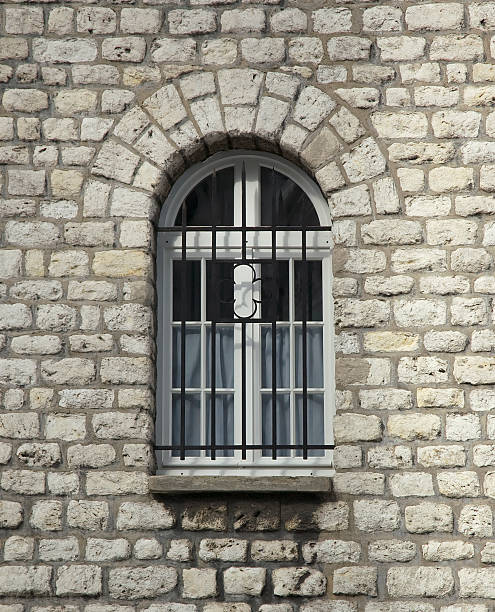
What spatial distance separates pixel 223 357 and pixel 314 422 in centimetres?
66

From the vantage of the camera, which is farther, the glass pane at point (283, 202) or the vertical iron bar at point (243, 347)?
the glass pane at point (283, 202)

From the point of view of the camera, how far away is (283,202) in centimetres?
668

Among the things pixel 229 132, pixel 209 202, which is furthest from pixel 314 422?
pixel 229 132

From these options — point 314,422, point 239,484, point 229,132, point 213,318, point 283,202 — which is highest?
point 229,132

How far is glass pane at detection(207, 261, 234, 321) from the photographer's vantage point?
6480 mm

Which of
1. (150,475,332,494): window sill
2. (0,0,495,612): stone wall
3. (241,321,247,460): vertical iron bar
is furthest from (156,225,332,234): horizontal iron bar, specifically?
(150,475,332,494): window sill

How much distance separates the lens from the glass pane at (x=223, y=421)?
645cm

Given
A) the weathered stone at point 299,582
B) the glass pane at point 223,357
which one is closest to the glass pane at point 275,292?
the glass pane at point 223,357

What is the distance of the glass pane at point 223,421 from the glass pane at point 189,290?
0.51 metres

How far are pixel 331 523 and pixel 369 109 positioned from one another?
2403 mm

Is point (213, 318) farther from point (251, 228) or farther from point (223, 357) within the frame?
point (251, 228)

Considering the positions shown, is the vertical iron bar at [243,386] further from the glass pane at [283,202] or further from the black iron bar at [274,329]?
the glass pane at [283,202]

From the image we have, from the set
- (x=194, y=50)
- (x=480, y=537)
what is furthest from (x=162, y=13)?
(x=480, y=537)

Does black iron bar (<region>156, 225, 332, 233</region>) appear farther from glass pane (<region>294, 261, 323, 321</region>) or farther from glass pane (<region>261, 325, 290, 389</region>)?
glass pane (<region>261, 325, 290, 389</region>)
